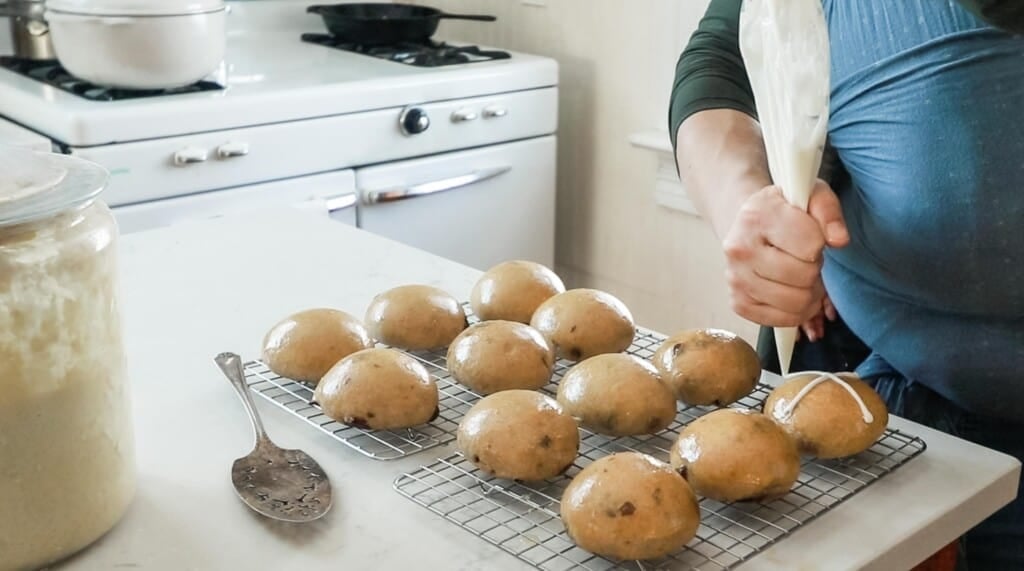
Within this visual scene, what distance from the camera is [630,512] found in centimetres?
64

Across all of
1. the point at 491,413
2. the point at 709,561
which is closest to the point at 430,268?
the point at 491,413

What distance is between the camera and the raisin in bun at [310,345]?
86 cm

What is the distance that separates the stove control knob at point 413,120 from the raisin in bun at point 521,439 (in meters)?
1.46

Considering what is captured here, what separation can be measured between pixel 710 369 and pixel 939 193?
25 cm

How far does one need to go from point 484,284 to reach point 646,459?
337 mm

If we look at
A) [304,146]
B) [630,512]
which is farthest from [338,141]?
[630,512]

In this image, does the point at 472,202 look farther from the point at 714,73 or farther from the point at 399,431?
the point at 399,431

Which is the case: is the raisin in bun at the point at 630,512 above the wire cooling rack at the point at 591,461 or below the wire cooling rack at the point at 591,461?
above

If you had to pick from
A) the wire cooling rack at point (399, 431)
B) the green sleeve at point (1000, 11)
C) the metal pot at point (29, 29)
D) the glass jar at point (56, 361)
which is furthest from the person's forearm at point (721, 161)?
the metal pot at point (29, 29)

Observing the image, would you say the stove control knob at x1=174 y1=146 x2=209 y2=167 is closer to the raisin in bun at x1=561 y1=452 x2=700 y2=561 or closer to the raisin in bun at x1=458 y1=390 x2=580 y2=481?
the raisin in bun at x1=458 y1=390 x2=580 y2=481

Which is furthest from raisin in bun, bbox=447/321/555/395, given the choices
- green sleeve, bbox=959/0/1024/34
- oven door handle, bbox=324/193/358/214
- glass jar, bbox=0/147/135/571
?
oven door handle, bbox=324/193/358/214

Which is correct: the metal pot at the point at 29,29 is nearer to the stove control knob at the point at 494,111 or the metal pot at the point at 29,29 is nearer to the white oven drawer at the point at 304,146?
the white oven drawer at the point at 304,146

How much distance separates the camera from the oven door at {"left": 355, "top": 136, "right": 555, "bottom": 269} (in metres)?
2.18

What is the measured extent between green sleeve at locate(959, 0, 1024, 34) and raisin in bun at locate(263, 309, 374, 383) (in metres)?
0.49
